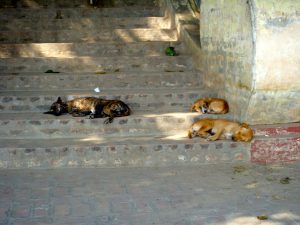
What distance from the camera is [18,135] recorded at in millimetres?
7258

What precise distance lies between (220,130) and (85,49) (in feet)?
12.6

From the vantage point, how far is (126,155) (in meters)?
6.73

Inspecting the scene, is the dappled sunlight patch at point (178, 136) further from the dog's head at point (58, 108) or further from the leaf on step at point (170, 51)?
the leaf on step at point (170, 51)

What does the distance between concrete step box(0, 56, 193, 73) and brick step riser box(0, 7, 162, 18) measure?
6.80 ft

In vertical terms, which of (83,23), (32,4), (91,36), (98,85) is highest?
(32,4)

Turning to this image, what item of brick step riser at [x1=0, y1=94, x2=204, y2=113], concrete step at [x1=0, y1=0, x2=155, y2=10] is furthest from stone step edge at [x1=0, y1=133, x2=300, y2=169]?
concrete step at [x1=0, y1=0, x2=155, y2=10]

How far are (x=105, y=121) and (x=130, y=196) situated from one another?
6.45ft

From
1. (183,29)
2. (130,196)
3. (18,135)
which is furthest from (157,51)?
(130,196)

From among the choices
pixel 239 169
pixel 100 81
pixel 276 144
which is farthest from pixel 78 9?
pixel 239 169

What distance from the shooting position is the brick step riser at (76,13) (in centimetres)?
1106

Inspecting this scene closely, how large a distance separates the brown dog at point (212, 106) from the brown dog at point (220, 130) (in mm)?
464

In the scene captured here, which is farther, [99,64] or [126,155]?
[99,64]

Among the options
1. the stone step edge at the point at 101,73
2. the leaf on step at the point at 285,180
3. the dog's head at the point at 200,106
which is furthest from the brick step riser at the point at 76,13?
the leaf on step at the point at 285,180

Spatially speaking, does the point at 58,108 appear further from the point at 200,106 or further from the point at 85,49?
the point at 85,49
